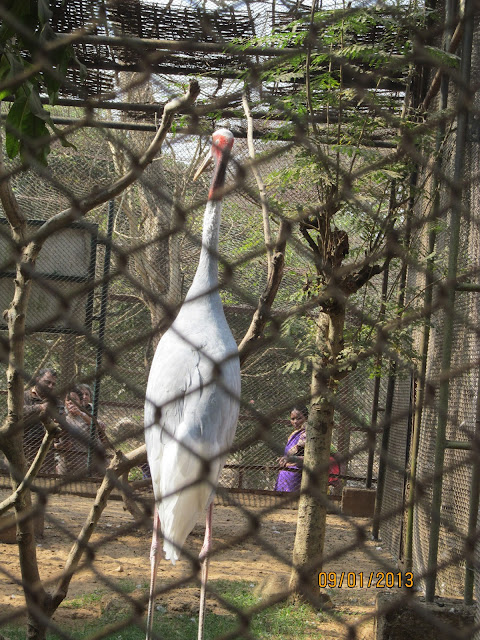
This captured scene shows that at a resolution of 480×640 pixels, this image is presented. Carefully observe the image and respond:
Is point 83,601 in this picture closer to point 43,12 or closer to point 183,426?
point 183,426

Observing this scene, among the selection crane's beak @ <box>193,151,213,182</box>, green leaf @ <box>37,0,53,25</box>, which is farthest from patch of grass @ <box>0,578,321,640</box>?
green leaf @ <box>37,0,53,25</box>

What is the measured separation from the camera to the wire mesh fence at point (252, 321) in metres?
1.07

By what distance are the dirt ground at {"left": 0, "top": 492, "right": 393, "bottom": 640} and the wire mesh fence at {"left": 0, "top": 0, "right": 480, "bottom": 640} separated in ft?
0.08

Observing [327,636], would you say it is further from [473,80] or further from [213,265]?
[473,80]

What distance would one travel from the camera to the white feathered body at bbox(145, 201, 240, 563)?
2.44 metres

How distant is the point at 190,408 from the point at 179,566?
2.12 metres

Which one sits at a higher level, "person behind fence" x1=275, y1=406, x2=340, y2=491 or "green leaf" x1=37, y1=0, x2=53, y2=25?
"green leaf" x1=37, y1=0, x2=53, y2=25

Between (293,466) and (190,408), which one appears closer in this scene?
(190,408)

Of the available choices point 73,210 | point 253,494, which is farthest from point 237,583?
point 73,210

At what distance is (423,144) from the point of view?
3.06 m

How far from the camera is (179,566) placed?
4.23m
